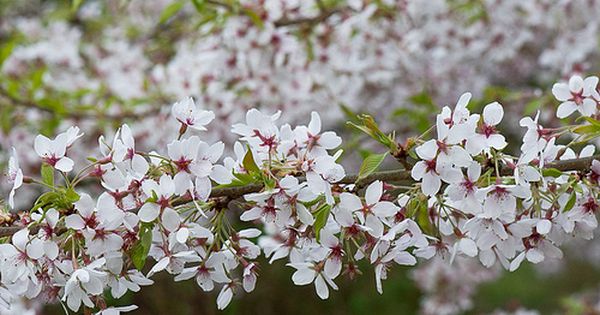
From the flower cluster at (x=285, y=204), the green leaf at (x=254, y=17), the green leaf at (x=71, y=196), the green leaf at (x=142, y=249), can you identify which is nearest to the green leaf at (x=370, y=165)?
the flower cluster at (x=285, y=204)

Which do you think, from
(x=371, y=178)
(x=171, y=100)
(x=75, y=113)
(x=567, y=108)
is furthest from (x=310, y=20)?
(x=371, y=178)

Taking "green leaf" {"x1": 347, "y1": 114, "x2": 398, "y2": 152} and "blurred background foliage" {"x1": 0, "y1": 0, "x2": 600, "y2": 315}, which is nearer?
"green leaf" {"x1": 347, "y1": 114, "x2": 398, "y2": 152}

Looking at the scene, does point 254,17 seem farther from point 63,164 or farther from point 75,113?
point 63,164

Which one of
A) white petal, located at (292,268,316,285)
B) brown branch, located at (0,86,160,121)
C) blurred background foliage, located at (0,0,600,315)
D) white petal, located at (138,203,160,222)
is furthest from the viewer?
brown branch, located at (0,86,160,121)

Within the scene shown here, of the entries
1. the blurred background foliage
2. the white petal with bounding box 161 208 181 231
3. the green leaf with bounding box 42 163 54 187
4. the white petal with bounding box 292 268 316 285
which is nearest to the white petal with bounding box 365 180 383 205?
the white petal with bounding box 292 268 316 285

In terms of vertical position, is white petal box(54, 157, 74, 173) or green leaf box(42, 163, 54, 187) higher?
white petal box(54, 157, 74, 173)

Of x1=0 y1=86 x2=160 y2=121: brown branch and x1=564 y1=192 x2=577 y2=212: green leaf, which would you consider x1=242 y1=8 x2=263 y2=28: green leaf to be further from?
x1=564 y1=192 x2=577 y2=212: green leaf

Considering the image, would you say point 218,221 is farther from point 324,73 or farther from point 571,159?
point 324,73

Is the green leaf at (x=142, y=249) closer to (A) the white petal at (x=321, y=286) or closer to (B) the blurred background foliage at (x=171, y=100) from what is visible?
(A) the white petal at (x=321, y=286)
